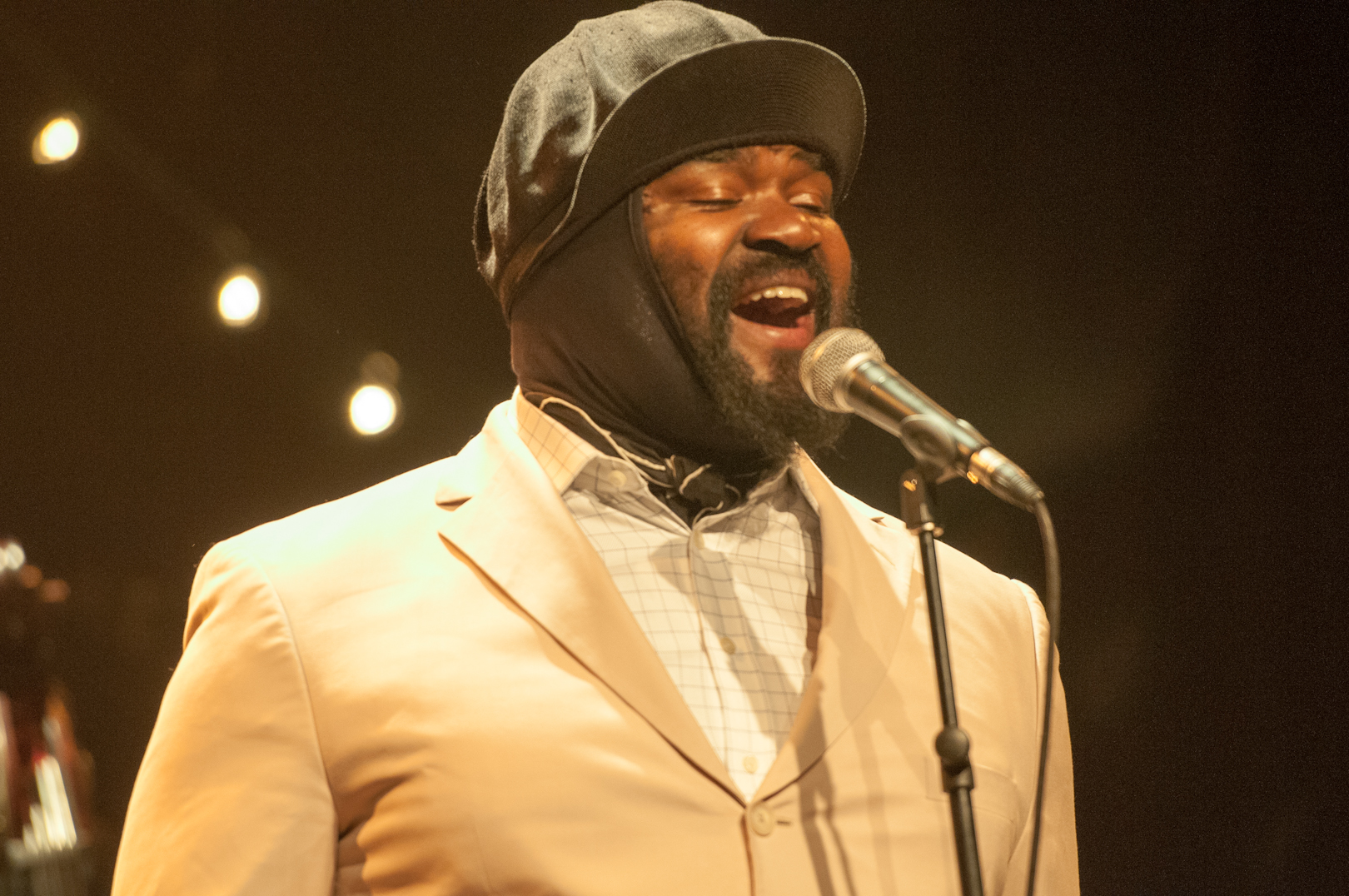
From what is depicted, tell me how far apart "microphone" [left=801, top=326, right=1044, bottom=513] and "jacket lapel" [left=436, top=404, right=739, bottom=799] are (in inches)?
13.7

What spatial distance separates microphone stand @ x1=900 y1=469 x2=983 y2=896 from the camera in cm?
115

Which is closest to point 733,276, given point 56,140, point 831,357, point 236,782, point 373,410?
point 831,357

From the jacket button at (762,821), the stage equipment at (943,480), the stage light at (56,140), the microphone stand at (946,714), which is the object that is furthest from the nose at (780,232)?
the stage light at (56,140)

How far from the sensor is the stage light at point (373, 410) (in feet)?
8.20

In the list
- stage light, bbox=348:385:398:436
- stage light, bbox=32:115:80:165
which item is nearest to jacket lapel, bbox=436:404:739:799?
stage light, bbox=348:385:398:436

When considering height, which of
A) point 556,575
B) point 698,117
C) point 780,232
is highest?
point 698,117

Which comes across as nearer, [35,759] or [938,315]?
[35,759]

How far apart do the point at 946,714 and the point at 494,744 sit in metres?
0.49

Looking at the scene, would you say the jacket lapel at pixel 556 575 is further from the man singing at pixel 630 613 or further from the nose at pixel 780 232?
the nose at pixel 780 232

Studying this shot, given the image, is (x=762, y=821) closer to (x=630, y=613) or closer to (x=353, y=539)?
(x=630, y=613)

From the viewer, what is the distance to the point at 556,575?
5.05ft

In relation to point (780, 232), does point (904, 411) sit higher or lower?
lower

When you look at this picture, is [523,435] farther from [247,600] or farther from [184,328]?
[184,328]

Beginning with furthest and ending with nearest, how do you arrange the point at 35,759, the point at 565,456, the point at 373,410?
the point at 373,410, the point at 35,759, the point at 565,456
